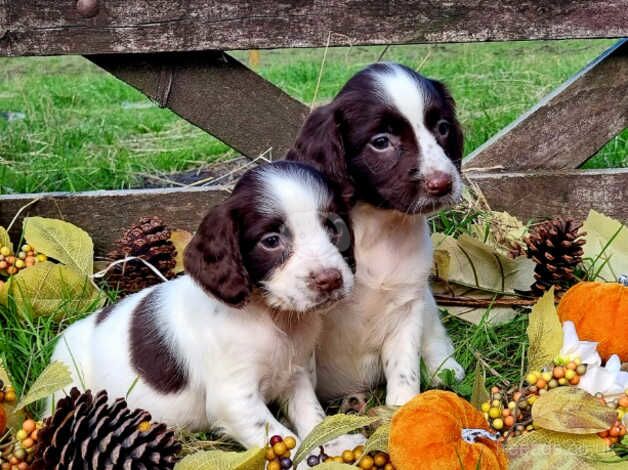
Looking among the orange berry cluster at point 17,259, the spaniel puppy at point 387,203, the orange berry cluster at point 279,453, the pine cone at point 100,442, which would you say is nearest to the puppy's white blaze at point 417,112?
the spaniel puppy at point 387,203

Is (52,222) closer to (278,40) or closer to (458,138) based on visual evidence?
(278,40)

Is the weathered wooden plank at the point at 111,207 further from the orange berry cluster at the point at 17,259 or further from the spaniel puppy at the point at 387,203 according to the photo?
the spaniel puppy at the point at 387,203

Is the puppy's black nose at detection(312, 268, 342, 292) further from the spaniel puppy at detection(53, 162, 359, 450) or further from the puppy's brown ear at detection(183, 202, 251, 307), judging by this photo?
the puppy's brown ear at detection(183, 202, 251, 307)

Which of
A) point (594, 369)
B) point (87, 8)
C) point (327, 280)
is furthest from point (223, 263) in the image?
point (87, 8)

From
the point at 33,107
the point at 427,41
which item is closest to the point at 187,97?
the point at 427,41

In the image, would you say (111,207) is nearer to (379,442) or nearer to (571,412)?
(379,442)

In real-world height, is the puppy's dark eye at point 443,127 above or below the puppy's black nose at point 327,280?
above

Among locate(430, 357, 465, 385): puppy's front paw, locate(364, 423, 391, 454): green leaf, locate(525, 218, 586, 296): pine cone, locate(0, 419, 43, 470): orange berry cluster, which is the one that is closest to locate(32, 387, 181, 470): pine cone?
locate(0, 419, 43, 470): orange berry cluster
